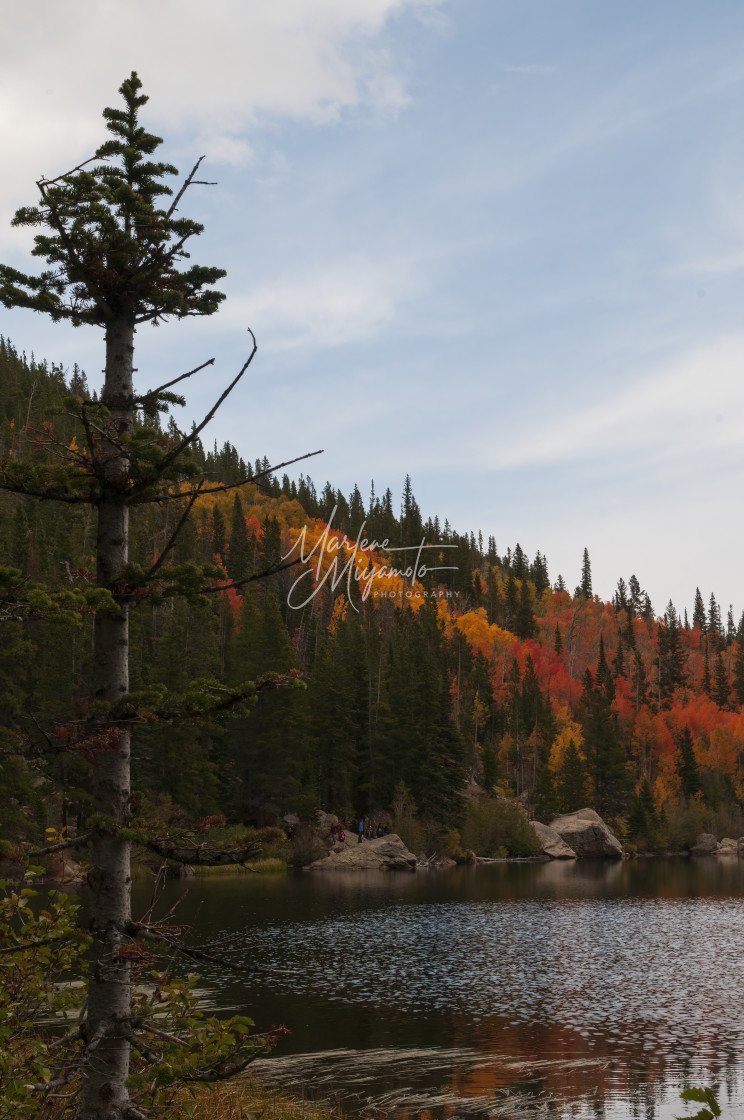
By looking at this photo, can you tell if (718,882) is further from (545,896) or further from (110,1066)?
(110,1066)

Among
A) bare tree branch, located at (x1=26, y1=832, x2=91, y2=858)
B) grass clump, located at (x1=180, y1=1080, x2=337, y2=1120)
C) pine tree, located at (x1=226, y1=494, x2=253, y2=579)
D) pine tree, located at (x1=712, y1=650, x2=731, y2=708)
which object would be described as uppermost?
pine tree, located at (x1=226, y1=494, x2=253, y2=579)

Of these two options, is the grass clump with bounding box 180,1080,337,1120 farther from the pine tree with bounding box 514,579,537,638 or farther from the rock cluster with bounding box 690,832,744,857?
the pine tree with bounding box 514,579,537,638

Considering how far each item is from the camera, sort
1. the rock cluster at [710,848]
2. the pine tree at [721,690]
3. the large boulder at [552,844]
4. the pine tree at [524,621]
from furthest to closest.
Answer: the pine tree at [524,621] < the pine tree at [721,690] < the rock cluster at [710,848] < the large boulder at [552,844]

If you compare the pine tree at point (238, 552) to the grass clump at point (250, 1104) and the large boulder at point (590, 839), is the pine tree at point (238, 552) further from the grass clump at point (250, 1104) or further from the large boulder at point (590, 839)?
the grass clump at point (250, 1104)

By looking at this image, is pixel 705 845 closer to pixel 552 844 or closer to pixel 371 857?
pixel 552 844

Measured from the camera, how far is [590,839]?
103m

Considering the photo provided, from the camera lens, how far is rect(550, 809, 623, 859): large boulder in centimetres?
10262

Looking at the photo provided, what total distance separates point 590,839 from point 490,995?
76.3m

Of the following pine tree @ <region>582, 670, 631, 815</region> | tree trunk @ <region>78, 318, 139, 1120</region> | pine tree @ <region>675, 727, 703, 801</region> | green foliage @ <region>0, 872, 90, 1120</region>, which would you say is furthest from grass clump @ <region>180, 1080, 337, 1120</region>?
pine tree @ <region>675, 727, 703, 801</region>

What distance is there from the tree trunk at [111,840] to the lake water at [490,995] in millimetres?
1145

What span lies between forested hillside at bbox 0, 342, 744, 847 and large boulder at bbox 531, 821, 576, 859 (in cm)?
988

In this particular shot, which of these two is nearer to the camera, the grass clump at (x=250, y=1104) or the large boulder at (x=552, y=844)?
the grass clump at (x=250, y=1104)

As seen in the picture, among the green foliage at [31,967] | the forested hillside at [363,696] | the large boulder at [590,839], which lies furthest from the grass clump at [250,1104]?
the large boulder at [590,839]

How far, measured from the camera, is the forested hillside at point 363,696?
71625 mm
